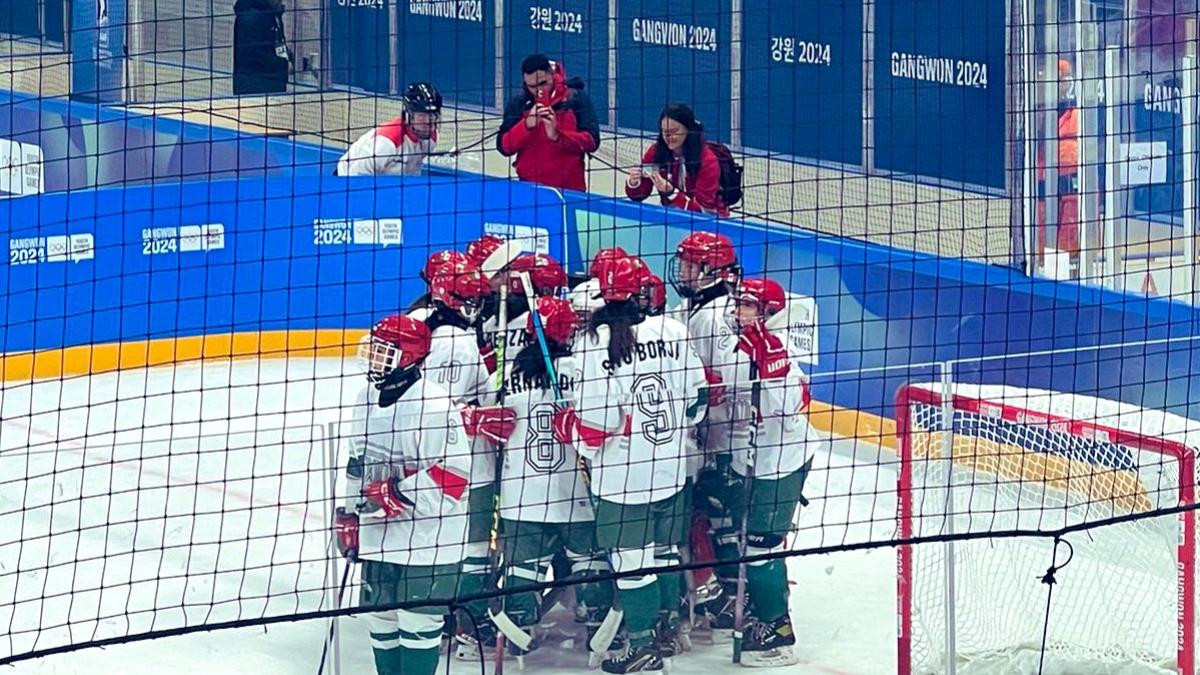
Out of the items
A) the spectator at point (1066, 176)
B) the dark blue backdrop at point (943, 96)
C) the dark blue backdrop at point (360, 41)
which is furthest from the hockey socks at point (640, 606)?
the dark blue backdrop at point (360, 41)

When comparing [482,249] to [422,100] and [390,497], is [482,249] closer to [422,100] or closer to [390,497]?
[390,497]

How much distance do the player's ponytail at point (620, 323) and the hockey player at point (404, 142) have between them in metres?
4.14

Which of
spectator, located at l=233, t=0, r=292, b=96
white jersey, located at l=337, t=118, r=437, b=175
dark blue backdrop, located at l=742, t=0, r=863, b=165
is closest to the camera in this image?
white jersey, located at l=337, t=118, r=437, b=175

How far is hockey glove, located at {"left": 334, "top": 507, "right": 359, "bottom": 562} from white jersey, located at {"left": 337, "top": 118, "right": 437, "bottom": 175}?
489cm

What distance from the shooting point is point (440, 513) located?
6578mm

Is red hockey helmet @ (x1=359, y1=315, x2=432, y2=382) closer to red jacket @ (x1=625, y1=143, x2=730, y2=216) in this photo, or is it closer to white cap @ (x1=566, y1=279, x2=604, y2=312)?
white cap @ (x1=566, y1=279, x2=604, y2=312)

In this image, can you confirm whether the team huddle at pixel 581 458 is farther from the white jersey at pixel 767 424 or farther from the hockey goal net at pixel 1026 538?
the hockey goal net at pixel 1026 538

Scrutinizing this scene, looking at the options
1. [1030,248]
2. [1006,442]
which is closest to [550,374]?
[1006,442]

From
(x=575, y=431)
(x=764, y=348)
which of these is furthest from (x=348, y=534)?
(x=764, y=348)

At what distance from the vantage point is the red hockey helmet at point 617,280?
7.05 meters

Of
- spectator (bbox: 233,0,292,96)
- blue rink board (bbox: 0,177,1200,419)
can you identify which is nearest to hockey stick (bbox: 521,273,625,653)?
blue rink board (bbox: 0,177,1200,419)

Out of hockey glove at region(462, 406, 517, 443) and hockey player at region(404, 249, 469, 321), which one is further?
hockey player at region(404, 249, 469, 321)

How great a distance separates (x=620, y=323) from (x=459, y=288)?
2.01 ft

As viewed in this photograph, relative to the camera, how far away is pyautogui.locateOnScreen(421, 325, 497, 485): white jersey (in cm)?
706
